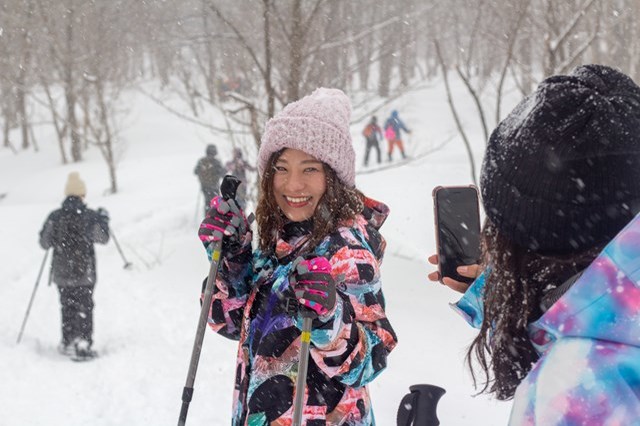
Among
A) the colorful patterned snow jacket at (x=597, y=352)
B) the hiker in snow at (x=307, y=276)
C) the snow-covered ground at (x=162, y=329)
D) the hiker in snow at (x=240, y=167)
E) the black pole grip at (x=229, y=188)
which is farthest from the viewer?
the hiker in snow at (x=240, y=167)

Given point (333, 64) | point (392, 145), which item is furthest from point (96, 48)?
point (333, 64)

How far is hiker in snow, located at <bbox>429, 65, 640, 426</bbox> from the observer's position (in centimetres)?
82

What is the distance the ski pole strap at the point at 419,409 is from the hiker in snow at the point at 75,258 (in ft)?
16.5

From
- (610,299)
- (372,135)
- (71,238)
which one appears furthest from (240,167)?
(372,135)

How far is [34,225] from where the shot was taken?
1505 cm

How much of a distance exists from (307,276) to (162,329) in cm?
635

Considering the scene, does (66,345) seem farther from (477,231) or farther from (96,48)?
(96,48)

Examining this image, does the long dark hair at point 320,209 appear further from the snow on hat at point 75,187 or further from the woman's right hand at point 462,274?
the snow on hat at point 75,187

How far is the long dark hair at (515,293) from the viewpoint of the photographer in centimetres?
114

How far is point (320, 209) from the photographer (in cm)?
227

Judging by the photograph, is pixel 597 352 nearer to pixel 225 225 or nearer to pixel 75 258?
pixel 225 225

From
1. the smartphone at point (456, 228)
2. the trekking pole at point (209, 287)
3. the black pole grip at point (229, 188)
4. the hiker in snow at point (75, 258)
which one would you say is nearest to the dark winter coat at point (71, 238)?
the hiker in snow at point (75, 258)

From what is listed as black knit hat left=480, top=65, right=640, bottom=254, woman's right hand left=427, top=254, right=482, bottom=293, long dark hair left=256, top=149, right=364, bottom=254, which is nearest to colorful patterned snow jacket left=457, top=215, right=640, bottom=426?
black knit hat left=480, top=65, right=640, bottom=254

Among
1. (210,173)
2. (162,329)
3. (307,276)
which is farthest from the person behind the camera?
(210,173)
